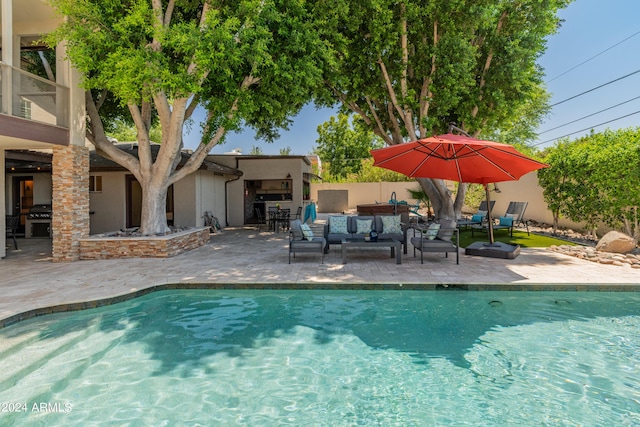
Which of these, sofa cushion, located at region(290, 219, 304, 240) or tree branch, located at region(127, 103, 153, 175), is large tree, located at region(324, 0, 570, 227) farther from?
tree branch, located at region(127, 103, 153, 175)

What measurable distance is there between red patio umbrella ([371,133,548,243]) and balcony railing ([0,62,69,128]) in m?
7.53

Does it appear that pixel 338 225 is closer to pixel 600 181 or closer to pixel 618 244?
pixel 618 244

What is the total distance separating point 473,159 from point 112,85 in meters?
8.07

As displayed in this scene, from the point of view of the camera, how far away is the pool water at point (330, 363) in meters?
3.13

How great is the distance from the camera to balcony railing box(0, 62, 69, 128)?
740cm

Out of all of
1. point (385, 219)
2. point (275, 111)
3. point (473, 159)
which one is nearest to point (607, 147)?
point (473, 159)

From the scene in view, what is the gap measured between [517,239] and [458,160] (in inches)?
209

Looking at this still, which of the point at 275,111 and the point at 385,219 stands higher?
the point at 275,111

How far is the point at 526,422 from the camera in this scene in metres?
2.97

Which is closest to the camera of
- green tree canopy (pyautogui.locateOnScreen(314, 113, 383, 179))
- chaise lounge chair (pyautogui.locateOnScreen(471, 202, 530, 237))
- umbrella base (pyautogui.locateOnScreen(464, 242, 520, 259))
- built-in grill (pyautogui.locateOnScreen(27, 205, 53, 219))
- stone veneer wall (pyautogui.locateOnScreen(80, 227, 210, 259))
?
umbrella base (pyautogui.locateOnScreen(464, 242, 520, 259))

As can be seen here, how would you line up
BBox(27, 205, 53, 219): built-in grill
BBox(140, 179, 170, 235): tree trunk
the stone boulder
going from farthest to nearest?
BBox(27, 205, 53, 219): built-in grill
BBox(140, 179, 170, 235): tree trunk
the stone boulder

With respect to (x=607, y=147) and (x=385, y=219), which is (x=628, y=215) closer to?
(x=607, y=147)

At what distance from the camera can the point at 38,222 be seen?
1350 cm

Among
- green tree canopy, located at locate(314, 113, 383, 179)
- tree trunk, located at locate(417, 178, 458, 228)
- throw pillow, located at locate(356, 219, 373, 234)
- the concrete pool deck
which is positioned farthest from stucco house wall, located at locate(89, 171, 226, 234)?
green tree canopy, located at locate(314, 113, 383, 179)
